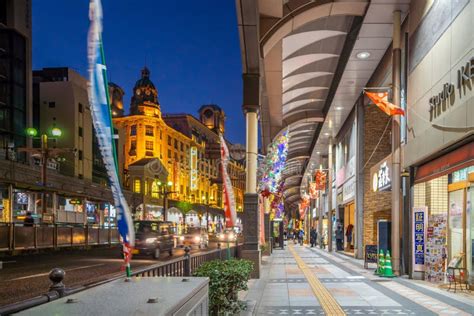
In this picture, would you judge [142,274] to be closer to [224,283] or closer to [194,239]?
[224,283]

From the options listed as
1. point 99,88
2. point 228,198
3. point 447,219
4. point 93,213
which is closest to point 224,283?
point 228,198

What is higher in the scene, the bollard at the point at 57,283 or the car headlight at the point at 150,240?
the bollard at the point at 57,283

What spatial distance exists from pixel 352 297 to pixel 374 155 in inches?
513

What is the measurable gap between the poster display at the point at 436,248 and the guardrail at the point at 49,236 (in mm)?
16574

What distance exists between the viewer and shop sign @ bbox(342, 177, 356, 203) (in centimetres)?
2520

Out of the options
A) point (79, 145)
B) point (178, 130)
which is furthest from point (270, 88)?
point (178, 130)

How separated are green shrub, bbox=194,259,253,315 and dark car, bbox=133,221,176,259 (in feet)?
48.5

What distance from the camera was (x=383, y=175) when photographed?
1653cm

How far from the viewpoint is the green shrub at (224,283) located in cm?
714

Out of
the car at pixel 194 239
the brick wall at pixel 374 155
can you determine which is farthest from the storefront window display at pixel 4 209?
the brick wall at pixel 374 155

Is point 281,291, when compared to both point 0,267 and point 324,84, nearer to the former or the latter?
point 0,267

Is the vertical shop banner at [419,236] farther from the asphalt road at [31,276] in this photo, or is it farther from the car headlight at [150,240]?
the car headlight at [150,240]

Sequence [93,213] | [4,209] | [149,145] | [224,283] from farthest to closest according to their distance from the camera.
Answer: [149,145] < [93,213] < [4,209] < [224,283]

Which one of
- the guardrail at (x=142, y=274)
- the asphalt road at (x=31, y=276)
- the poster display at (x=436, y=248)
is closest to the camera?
the guardrail at (x=142, y=274)
